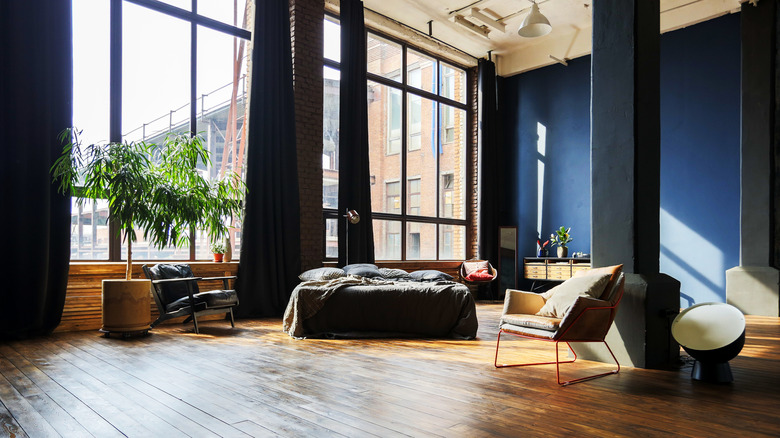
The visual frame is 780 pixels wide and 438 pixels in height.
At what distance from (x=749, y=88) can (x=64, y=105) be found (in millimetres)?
8497

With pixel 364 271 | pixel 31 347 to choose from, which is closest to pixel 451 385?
pixel 364 271

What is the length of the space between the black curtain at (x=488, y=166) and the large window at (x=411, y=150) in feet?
1.37

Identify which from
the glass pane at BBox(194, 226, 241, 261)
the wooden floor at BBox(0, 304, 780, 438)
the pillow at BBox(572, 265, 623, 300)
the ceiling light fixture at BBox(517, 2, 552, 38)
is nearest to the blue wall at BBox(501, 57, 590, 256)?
the ceiling light fixture at BBox(517, 2, 552, 38)

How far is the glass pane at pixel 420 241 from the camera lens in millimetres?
9500

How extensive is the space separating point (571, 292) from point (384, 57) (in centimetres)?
633

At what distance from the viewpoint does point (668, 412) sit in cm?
281

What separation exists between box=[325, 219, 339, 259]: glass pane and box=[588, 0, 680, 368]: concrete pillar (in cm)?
441

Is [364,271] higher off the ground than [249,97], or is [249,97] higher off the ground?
[249,97]

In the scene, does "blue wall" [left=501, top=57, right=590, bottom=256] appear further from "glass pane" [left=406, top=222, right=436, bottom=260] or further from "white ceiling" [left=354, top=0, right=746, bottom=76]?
"glass pane" [left=406, top=222, right=436, bottom=260]

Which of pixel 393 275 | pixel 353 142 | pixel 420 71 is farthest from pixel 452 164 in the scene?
pixel 393 275

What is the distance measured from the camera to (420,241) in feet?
31.8

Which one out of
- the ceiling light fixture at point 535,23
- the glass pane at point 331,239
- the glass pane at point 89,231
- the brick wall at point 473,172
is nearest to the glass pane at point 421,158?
the brick wall at point 473,172

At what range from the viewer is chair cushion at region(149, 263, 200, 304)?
5.54 meters

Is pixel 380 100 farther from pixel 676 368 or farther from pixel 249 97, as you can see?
pixel 676 368
